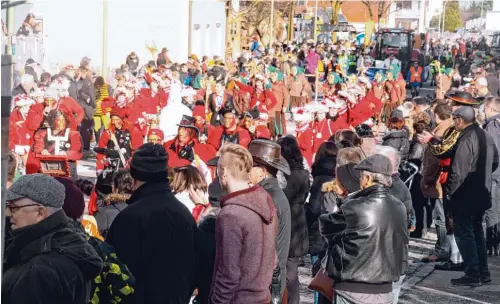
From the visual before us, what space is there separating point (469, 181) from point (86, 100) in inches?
490

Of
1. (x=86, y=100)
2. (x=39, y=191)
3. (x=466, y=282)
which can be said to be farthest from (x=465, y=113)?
(x=86, y=100)

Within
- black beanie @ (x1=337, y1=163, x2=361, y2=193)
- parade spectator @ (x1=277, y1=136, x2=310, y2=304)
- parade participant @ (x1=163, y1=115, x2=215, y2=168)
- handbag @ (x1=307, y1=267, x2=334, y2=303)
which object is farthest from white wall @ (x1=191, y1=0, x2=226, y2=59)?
handbag @ (x1=307, y1=267, x2=334, y2=303)

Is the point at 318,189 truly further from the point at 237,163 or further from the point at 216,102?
the point at 216,102

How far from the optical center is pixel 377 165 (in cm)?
648

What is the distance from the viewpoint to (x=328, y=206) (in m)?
8.47

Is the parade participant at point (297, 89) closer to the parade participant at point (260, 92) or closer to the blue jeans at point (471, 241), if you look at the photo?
the parade participant at point (260, 92)

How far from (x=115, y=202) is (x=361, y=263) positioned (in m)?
1.80

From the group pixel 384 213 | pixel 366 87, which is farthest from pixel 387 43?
pixel 384 213

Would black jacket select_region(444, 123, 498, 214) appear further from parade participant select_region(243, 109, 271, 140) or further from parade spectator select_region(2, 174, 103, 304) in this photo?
parade spectator select_region(2, 174, 103, 304)

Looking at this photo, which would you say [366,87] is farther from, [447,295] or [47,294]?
[47,294]

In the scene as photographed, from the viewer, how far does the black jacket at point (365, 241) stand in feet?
20.7

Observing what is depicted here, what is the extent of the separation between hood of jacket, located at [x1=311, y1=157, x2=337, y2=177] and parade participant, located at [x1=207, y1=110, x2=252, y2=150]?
2.83 meters

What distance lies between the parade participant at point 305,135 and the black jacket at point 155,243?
8.00 meters

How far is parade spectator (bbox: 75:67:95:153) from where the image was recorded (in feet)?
68.1
